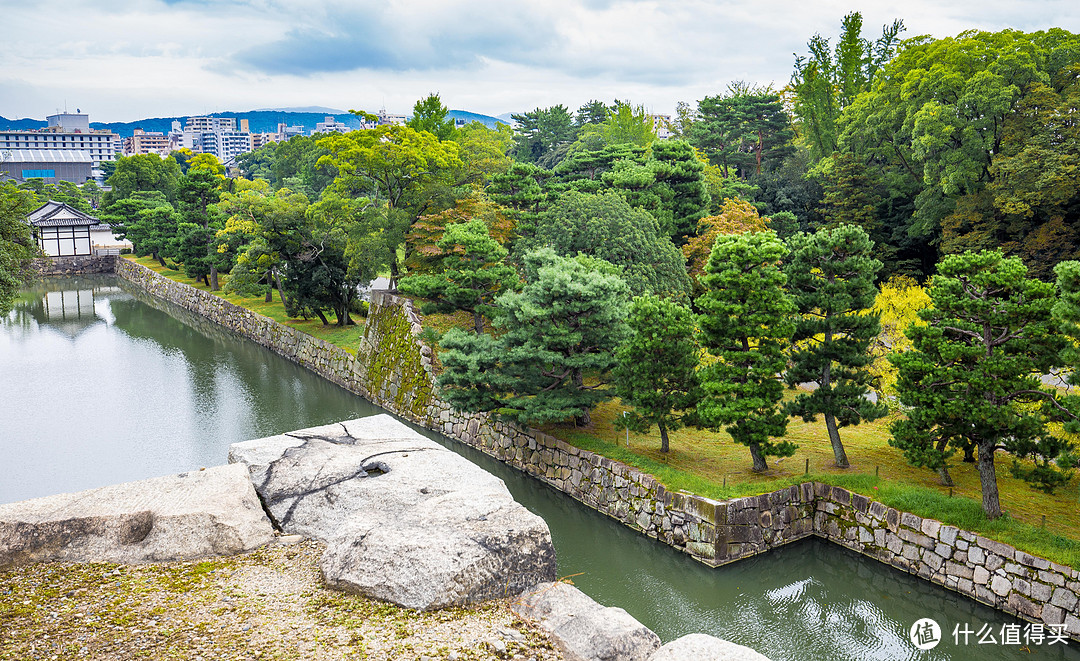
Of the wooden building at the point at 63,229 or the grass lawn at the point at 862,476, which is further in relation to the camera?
A: the wooden building at the point at 63,229

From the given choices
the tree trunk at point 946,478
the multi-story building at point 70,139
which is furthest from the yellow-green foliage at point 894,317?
the multi-story building at point 70,139

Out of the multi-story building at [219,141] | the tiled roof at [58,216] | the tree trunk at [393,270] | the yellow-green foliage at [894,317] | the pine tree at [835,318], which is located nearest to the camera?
the pine tree at [835,318]

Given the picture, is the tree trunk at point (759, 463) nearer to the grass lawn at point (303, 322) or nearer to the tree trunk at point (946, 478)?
the tree trunk at point (946, 478)

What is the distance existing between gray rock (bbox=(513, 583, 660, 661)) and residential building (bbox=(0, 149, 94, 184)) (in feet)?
263

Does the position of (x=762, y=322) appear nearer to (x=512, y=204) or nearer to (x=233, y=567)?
(x=233, y=567)

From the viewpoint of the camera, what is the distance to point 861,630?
997 cm

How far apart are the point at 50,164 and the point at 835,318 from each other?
3267 inches

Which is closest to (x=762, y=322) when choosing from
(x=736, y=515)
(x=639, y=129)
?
(x=736, y=515)

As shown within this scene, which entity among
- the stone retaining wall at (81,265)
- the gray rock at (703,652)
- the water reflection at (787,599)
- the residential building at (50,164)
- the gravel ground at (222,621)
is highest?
the residential building at (50,164)

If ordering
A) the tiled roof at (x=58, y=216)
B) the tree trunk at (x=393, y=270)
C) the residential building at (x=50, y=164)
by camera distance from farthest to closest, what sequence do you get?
1. the residential building at (x=50, y=164)
2. the tiled roof at (x=58, y=216)
3. the tree trunk at (x=393, y=270)

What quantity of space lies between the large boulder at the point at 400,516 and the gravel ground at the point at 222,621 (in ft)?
0.64

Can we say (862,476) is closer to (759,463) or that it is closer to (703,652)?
(759,463)

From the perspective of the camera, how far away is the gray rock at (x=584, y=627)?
196 inches

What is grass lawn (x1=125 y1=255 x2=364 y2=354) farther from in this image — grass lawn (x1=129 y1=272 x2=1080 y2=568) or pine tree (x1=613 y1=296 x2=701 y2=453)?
pine tree (x1=613 y1=296 x2=701 y2=453)
